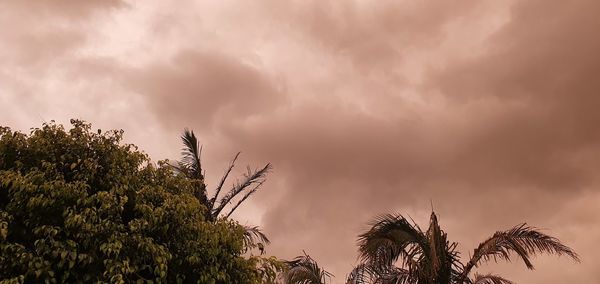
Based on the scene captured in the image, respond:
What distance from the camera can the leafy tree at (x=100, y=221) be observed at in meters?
10.4

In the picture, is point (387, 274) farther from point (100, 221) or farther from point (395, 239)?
point (100, 221)

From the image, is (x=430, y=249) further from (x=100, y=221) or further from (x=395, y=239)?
(x=100, y=221)

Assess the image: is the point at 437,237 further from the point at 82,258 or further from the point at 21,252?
the point at 21,252

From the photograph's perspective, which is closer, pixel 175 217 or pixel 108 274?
pixel 108 274

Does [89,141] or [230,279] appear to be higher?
[89,141]

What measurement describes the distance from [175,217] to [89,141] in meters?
2.32

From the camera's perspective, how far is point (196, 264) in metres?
11.9

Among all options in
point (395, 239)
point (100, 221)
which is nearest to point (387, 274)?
point (395, 239)

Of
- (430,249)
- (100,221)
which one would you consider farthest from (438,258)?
(100,221)

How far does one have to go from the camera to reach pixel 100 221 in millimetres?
10719

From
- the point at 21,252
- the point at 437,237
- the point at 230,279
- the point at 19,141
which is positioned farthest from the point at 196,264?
the point at 437,237

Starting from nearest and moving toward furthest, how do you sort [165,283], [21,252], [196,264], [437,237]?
[21,252] → [165,283] → [196,264] → [437,237]

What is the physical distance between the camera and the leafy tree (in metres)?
10.4

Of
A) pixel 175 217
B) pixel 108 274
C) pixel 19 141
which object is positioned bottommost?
pixel 108 274
